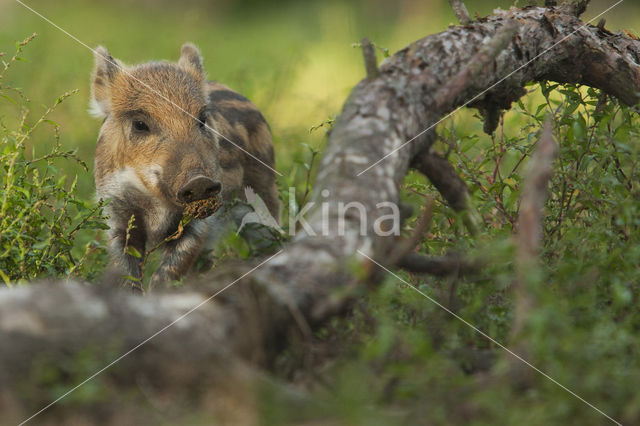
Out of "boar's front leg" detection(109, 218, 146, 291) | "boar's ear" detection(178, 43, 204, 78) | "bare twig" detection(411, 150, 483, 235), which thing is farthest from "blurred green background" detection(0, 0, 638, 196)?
"bare twig" detection(411, 150, 483, 235)

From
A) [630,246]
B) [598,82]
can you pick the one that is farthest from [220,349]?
[598,82]

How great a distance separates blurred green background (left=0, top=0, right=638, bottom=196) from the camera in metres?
6.93

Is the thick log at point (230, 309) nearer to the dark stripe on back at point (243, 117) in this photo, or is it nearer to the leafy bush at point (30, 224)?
the leafy bush at point (30, 224)

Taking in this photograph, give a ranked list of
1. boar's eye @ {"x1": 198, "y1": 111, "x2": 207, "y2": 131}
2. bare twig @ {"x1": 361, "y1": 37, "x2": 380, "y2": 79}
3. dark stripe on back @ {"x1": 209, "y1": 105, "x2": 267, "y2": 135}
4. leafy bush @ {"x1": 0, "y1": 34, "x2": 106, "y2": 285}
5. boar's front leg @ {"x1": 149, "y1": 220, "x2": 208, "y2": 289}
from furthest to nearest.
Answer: dark stripe on back @ {"x1": 209, "y1": 105, "x2": 267, "y2": 135}, boar's eye @ {"x1": 198, "y1": 111, "x2": 207, "y2": 131}, boar's front leg @ {"x1": 149, "y1": 220, "x2": 208, "y2": 289}, leafy bush @ {"x1": 0, "y1": 34, "x2": 106, "y2": 285}, bare twig @ {"x1": 361, "y1": 37, "x2": 380, "y2": 79}

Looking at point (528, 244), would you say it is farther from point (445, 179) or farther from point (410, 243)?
point (445, 179)

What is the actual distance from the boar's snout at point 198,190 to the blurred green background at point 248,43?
65 cm

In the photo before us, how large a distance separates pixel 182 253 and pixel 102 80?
1.20 metres

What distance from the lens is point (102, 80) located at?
436 cm

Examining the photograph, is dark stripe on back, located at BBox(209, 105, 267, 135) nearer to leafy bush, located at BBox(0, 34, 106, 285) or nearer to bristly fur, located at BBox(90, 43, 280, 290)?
bristly fur, located at BBox(90, 43, 280, 290)

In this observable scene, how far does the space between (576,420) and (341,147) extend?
119cm

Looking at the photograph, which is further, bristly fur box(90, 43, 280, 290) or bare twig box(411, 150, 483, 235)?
bristly fur box(90, 43, 280, 290)

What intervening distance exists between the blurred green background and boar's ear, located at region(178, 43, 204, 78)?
846mm

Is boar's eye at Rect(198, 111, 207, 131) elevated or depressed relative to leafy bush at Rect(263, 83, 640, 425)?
elevated

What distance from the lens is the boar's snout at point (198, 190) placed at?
3578 mm
